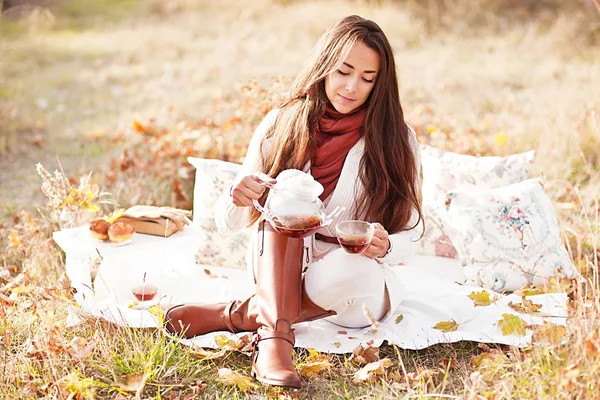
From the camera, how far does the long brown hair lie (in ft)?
9.55

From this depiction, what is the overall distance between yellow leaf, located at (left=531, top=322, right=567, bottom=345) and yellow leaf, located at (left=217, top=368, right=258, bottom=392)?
1011mm

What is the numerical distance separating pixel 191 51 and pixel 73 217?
5139mm

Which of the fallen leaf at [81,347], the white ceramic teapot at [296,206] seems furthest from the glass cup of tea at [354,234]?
the fallen leaf at [81,347]

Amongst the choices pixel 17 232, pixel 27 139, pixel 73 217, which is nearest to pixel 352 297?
pixel 73 217

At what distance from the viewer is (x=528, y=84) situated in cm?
655

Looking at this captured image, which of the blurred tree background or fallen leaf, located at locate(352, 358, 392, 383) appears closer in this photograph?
fallen leaf, located at locate(352, 358, 392, 383)

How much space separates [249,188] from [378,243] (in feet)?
1.70

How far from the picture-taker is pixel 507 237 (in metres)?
3.46

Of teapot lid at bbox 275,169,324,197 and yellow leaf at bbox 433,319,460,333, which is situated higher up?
teapot lid at bbox 275,169,324,197

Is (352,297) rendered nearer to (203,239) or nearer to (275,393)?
(275,393)

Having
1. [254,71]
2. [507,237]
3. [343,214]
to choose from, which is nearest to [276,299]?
[343,214]

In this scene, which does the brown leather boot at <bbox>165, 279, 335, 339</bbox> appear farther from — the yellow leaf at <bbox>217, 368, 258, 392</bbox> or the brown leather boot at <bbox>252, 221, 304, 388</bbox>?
the yellow leaf at <bbox>217, 368, 258, 392</bbox>

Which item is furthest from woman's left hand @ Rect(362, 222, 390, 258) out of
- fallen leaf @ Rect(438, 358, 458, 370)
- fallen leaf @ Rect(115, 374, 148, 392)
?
fallen leaf @ Rect(115, 374, 148, 392)

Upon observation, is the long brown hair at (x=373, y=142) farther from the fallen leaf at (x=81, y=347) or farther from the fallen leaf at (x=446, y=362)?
the fallen leaf at (x=81, y=347)
